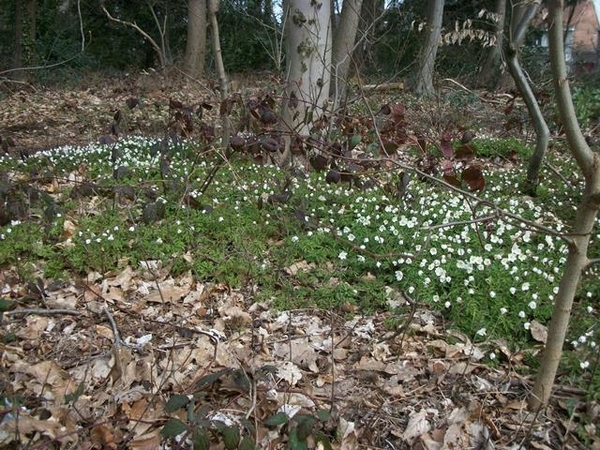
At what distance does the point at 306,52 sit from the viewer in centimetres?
596

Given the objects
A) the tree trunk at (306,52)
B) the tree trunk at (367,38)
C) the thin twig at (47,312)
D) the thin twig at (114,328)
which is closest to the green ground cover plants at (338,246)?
the thin twig at (47,312)

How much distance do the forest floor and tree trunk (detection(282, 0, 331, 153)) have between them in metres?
2.94

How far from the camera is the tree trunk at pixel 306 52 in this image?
5.86 m

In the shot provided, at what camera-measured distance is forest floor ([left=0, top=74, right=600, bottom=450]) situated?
2.34m

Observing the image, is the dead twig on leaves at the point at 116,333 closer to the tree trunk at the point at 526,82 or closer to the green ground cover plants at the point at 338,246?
the green ground cover plants at the point at 338,246

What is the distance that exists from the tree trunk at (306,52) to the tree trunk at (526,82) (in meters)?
2.09

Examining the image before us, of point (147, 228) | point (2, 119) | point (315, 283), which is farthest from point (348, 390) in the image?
point (2, 119)

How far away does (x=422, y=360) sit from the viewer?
3.05 m

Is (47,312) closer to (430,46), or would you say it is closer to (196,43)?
(430,46)

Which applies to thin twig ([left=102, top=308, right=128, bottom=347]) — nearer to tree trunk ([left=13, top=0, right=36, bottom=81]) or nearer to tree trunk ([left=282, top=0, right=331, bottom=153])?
tree trunk ([left=282, top=0, right=331, bottom=153])

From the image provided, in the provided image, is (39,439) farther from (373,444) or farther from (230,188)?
(230,188)

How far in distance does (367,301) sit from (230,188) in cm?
224

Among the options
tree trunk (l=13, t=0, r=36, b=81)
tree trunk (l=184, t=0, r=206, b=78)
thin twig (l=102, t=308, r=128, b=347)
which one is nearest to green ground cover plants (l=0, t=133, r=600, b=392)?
thin twig (l=102, t=308, r=128, b=347)

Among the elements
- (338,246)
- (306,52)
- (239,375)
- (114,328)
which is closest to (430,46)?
(306,52)
